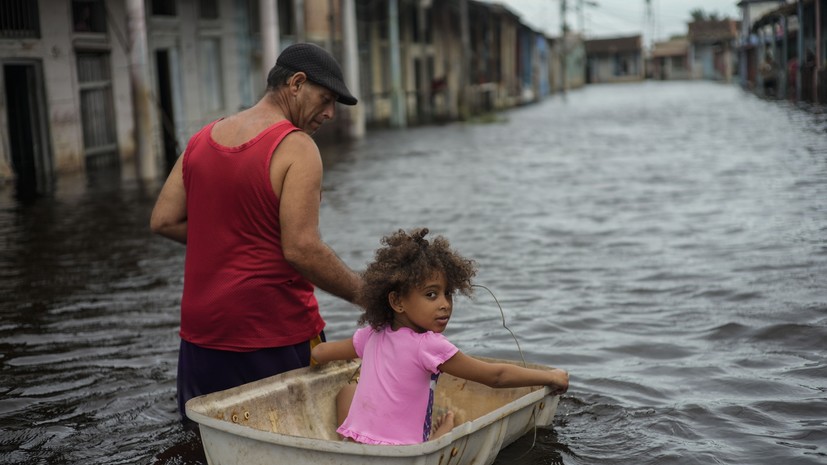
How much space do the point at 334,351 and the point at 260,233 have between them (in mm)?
546

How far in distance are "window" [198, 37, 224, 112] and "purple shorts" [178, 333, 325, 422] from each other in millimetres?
16887

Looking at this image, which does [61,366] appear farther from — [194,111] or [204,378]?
[194,111]

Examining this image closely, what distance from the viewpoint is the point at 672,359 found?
18.3 feet

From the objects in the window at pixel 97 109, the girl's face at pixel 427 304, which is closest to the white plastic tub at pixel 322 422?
the girl's face at pixel 427 304

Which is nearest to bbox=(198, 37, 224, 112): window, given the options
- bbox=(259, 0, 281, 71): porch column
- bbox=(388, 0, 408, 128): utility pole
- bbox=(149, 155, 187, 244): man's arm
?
bbox=(259, 0, 281, 71): porch column

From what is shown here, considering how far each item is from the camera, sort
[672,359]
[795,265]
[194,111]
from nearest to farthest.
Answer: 1. [672,359]
2. [795,265]
3. [194,111]

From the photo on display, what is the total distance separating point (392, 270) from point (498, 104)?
40.6 meters

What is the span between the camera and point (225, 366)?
3777 mm

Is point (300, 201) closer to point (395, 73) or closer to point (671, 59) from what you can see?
point (395, 73)

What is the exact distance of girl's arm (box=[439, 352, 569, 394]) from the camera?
3.54 m

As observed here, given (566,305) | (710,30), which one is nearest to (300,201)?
(566,305)

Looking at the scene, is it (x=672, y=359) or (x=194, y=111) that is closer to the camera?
(x=672, y=359)

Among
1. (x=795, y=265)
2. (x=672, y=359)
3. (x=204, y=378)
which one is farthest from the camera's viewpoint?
(x=795, y=265)

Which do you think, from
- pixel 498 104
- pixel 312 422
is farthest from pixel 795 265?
pixel 498 104
